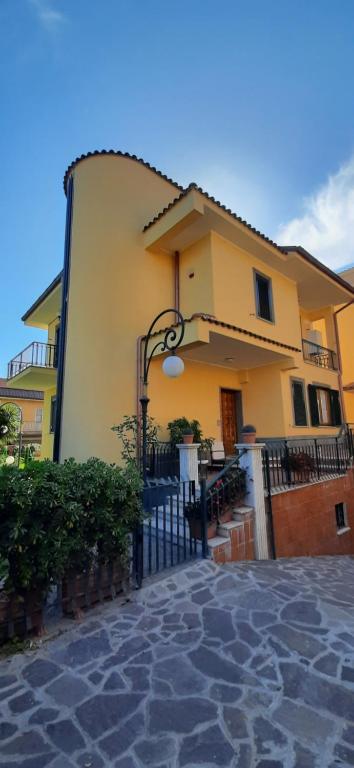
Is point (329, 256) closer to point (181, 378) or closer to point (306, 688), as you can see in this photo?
point (181, 378)

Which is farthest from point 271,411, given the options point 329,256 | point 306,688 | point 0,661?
point 329,256

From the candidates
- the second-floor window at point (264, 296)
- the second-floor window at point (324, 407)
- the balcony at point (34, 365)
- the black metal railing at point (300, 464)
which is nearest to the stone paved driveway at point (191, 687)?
the black metal railing at point (300, 464)

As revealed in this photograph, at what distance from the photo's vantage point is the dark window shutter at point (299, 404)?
11.2 meters

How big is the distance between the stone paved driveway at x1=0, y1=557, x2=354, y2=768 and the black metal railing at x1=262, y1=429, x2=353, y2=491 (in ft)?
10.3

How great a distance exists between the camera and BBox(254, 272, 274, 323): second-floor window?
1045cm

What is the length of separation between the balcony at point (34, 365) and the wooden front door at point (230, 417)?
252 inches

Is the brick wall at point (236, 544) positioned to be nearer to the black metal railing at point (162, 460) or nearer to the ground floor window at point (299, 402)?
the black metal railing at point (162, 460)

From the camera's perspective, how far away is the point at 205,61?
290 inches

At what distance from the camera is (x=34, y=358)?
1152cm

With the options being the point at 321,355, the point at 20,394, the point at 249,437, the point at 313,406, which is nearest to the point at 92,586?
the point at 249,437

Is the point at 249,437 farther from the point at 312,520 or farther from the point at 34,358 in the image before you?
the point at 34,358

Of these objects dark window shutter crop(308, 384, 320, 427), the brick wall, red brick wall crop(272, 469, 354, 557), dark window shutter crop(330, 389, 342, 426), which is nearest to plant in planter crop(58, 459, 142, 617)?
the brick wall

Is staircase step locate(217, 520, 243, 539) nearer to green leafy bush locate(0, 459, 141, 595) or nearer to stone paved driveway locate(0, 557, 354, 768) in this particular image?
stone paved driveway locate(0, 557, 354, 768)

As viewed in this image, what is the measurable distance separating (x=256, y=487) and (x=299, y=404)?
653 cm
